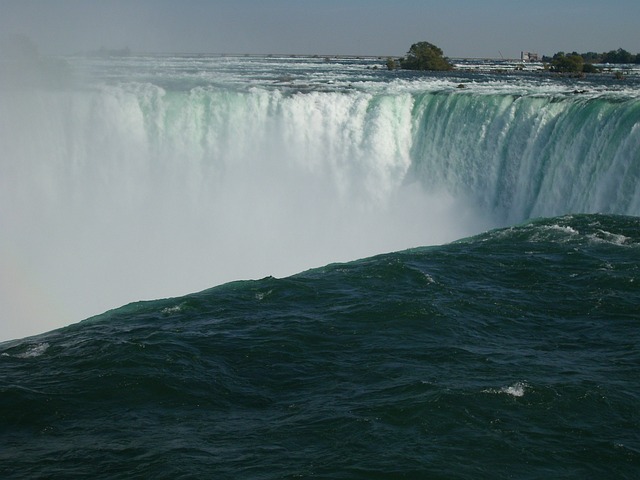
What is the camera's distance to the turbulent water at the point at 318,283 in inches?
340

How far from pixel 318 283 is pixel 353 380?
4.34 m

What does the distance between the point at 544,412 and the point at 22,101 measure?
2462 cm

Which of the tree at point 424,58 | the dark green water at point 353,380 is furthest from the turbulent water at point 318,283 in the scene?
the tree at point 424,58

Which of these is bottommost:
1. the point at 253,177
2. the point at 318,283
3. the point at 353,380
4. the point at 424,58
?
the point at 353,380

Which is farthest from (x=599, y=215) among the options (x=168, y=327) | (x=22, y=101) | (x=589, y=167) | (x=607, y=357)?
(x=22, y=101)

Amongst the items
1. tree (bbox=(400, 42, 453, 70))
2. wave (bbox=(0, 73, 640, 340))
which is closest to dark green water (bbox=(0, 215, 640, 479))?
wave (bbox=(0, 73, 640, 340))

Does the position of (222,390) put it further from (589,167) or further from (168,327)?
(589,167)

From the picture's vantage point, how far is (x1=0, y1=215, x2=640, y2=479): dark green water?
8.24 metres

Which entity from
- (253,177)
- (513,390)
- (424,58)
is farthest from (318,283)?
(424,58)

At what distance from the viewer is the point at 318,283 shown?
14.3m

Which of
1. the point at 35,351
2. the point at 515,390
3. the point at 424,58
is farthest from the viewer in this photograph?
the point at 424,58

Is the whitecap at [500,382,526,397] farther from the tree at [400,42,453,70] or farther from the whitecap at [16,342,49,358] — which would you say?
the tree at [400,42,453,70]

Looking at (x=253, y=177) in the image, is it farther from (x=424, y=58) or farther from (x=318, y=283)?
(x=424, y=58)

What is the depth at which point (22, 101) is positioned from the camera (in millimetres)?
28438
